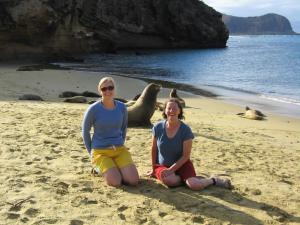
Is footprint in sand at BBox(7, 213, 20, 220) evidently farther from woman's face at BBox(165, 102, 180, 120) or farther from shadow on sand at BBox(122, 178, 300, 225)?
woman's face at BBox(165, 102, 180, 120)

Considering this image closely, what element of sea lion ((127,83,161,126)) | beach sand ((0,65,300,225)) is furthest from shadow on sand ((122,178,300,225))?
sea lion ((127,83,161,126))

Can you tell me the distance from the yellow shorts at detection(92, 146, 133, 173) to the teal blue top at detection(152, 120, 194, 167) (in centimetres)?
42

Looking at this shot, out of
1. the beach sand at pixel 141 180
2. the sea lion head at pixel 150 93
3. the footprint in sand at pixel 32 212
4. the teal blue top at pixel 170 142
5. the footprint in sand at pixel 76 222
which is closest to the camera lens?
the footprint in sand at pixel 76 222

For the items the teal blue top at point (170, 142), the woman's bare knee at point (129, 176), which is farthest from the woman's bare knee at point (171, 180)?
the woman's bare knee at point (129, 176)

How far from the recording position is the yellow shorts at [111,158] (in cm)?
572

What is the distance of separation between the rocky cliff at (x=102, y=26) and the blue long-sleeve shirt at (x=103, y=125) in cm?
2977

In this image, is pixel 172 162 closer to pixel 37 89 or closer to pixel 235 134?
pixel 235 134

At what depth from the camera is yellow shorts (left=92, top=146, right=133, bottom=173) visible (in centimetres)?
572

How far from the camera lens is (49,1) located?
36.8 metres

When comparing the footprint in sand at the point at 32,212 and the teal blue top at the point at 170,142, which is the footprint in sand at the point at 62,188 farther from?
the teal blue top at the point at 170,142

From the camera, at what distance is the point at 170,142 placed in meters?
5.56

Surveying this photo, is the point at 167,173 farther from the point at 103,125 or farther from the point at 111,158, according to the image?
the point at 103,125

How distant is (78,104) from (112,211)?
9.35m

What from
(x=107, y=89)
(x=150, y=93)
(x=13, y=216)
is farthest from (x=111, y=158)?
(x=150, y=93)
